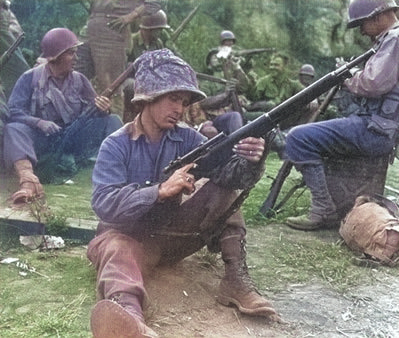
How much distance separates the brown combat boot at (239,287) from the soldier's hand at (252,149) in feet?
1.60

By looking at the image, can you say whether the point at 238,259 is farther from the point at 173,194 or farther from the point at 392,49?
the point at 392,49

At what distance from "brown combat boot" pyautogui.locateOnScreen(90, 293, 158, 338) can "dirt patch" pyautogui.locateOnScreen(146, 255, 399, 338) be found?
43 cm

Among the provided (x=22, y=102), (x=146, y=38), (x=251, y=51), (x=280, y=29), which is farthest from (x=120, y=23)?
(x=280, y=29)

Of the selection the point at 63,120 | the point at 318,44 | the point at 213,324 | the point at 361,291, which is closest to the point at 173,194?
the point at 213,324

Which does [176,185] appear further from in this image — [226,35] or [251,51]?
[251,51]

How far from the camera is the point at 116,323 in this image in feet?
8.91

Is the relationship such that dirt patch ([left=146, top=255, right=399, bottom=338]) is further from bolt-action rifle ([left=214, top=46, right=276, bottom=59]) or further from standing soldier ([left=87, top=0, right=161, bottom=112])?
bolt-action rifle ([left=214, top=46, right=276, bottom=59])

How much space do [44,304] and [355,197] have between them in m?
3.21

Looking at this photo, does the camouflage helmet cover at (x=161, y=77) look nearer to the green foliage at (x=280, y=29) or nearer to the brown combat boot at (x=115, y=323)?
the brown combat boot at (x=115, y=323)

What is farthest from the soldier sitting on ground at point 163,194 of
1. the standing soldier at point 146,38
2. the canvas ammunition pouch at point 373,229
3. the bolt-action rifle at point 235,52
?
the bolt-action rifle at point 235,52

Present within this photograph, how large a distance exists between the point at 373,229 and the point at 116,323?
2.59 meters

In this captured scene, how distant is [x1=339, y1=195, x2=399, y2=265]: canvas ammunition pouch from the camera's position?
4523 millimetres

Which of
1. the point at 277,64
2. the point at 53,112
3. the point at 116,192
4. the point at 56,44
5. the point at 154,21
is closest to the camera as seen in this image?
the point at 116,192

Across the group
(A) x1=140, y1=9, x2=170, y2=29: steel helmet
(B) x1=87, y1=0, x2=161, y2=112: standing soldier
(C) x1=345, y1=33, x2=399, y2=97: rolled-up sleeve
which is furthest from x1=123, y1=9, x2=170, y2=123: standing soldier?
(C) x1=345, y1=33, x2=399, y2=97: rolled-up sleeve
